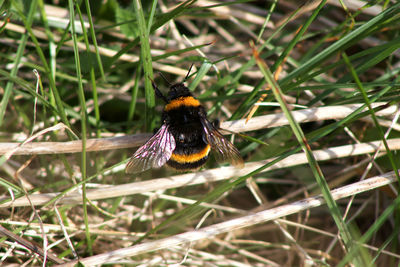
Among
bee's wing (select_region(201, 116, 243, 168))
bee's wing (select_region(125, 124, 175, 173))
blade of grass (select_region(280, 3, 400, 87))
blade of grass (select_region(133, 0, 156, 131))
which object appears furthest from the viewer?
bee's wing (select_region(201, 116, 243, 168))

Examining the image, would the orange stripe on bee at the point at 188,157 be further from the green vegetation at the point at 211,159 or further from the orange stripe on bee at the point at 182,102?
the orange stripe on bee at the point at 182,102

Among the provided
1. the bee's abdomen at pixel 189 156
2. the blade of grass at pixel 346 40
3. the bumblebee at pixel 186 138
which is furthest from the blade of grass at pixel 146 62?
the blade of grass at pixel 346 40

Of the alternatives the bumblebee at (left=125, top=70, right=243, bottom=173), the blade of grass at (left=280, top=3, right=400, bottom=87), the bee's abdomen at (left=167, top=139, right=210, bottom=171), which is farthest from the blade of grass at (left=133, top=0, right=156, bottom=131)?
the blade of grass at (left=280, top=3, right=400, bottom=87)

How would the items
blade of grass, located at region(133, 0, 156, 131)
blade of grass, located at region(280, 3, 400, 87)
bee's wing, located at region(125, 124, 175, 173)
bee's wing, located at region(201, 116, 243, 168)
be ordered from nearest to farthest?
blade of grass, located at region(133, 0, 156, 131) → blade of grass, located at region(280, 3, 400, 87) → bee's wing, located at region(125, 124, 175, 173) → bee's wing, located at region(201, 116, 243, 168)

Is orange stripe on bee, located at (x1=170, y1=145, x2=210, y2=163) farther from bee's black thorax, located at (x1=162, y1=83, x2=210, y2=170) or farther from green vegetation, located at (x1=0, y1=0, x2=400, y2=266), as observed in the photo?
green vegetation, located at (x1=0, y1=0, x2=400, y2=266)

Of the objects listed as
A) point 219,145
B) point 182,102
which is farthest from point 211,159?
point 182,102

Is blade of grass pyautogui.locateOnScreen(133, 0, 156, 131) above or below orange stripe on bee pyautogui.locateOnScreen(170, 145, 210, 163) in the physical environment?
above

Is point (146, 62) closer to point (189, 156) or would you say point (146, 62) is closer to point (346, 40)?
point (189, 156)
